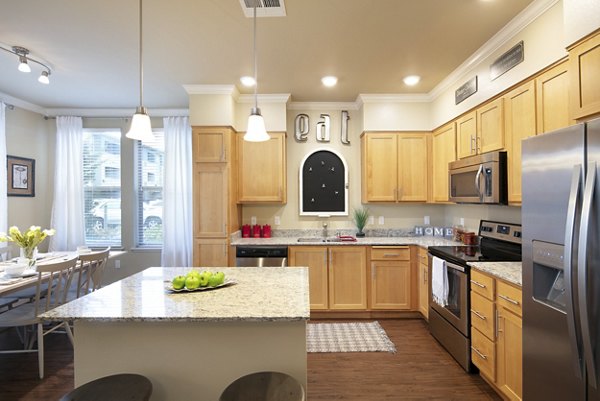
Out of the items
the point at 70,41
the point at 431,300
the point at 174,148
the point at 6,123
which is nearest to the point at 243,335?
the point at 431,300

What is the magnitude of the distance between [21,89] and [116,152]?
1.28 meters

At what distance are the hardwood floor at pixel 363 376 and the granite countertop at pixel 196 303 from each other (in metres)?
1.04

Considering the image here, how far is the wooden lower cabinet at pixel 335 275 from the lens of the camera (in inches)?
144

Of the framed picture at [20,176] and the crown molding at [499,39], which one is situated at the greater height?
the crown molding at [499,39]

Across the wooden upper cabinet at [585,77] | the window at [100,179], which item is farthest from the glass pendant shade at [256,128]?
the window at [100,179]

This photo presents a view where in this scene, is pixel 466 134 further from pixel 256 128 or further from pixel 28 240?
pixel 28 240

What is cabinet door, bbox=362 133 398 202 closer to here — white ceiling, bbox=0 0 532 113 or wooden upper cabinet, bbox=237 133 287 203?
white ceiling, bbox=0 0 532 113

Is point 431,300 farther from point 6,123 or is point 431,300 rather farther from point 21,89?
point 6,123

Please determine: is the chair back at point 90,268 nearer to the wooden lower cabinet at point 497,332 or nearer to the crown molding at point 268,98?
the crown molding at point 268,98

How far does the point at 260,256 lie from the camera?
361 centimetres

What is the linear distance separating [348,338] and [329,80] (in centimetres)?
278

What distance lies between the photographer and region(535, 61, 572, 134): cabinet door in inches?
75.5

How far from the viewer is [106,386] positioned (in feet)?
4.27

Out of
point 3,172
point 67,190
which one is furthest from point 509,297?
point 3,172
